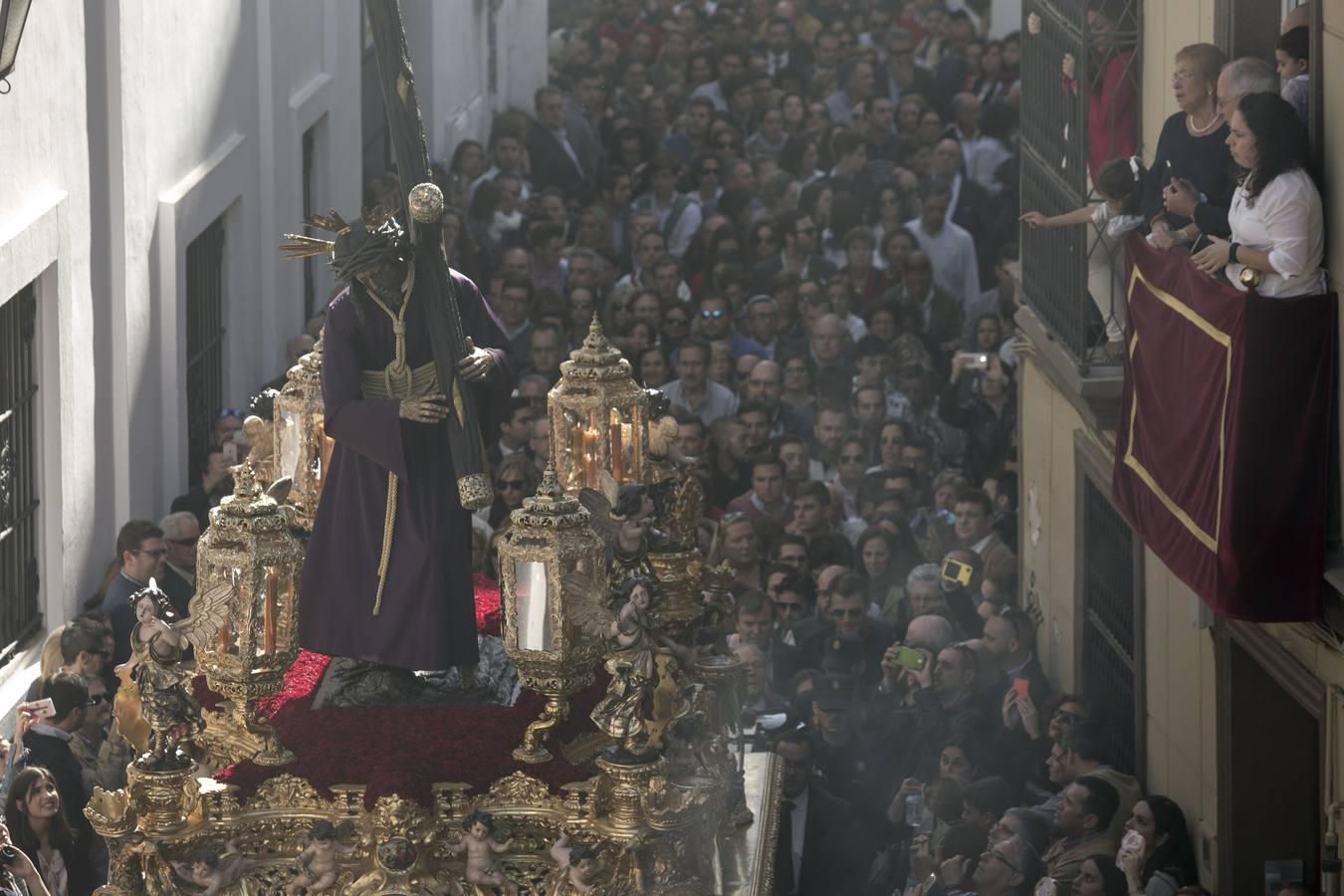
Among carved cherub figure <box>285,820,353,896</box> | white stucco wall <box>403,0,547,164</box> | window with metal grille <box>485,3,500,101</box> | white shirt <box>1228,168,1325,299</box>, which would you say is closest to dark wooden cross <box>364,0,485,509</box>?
carved cherub figure <box>285,820,353,896</box>

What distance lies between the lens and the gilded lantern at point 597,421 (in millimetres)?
13305

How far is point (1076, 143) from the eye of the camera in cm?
1630

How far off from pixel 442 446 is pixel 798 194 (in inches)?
564

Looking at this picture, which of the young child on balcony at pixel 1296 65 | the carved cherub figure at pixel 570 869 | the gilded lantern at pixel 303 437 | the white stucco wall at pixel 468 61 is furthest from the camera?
the white stucco wall at pixel 468 61

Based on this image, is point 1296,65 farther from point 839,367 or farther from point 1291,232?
point 839,367

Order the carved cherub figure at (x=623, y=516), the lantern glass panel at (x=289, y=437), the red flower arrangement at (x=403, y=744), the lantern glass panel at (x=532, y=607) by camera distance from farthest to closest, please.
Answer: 1. the lantern glass panel at (x=289, y=437)
2. the carved cherub figure at (x=623, y=516)
3. the lantern glass panel at (x=532, y=607)
4. the red flower arrangement at (x=403, y=744)

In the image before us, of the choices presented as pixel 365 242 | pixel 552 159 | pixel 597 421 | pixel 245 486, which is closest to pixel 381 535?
pixel 245 486

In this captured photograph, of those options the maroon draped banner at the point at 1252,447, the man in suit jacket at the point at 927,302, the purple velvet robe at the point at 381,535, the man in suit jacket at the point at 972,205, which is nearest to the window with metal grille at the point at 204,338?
→ the man in suit jacket at the point at 927,302

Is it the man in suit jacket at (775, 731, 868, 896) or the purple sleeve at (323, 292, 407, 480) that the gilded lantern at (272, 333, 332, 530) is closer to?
the purple sleeve at (323, 292, 407, 480)

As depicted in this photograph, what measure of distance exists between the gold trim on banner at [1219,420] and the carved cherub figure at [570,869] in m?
3.41

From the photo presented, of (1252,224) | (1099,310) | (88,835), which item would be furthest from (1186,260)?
(88,835)

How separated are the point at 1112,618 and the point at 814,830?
364 centimetres

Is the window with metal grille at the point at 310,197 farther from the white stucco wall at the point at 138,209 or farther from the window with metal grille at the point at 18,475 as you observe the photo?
the window with metal grille at the point at 18,475

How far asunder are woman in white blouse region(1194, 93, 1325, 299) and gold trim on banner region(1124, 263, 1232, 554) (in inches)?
17.6
